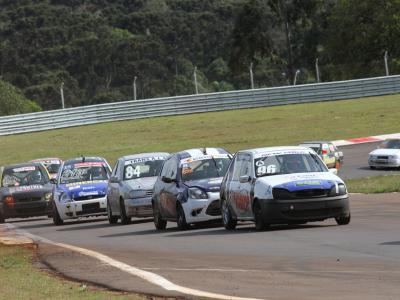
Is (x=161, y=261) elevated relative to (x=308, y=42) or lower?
lower

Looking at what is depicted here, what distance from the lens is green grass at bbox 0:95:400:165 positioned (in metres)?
51.0

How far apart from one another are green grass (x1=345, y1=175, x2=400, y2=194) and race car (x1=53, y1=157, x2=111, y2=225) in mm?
6417

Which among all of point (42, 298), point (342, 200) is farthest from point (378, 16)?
point (42, 298)

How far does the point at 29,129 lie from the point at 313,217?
41.7 metres

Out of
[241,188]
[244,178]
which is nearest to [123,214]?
[241,188]

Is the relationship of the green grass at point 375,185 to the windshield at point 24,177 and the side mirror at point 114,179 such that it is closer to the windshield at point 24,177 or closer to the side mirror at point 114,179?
the side mirror at point 114,179

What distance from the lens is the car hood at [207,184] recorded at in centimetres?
1994

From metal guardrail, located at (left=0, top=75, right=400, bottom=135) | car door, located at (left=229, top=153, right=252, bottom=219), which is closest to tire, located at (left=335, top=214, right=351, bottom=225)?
car door, located at (left=229, top=153, right=252, bottom=219)

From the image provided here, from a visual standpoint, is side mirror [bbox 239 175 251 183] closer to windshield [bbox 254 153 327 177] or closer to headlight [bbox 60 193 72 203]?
windshield [bbox 254 153 327 177]

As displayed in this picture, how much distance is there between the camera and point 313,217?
17359 mm

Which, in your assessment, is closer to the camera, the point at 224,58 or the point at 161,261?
the point at 161,261

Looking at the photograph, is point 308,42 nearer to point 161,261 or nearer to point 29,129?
point 29,129

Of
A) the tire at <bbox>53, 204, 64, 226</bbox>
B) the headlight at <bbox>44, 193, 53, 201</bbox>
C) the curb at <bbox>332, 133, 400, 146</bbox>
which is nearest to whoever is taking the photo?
the tire at <bbox>53, 204, 64, 226</bbox>

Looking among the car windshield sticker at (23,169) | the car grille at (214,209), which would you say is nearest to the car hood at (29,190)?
the car windshield sticker at (23,169)
